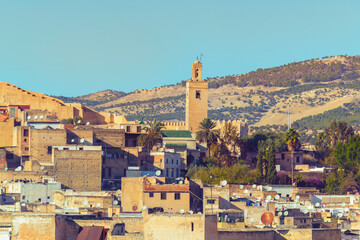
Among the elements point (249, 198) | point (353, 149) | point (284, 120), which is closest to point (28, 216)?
point (249, 198)

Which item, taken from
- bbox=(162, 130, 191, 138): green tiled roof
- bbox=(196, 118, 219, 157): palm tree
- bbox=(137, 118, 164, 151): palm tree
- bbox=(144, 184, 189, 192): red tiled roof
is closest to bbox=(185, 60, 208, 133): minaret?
bbox=(162, 130, 191, 138): green tiled roof

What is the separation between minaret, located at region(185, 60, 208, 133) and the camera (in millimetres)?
97688

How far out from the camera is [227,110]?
19900cm

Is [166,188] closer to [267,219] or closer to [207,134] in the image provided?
[267,219]

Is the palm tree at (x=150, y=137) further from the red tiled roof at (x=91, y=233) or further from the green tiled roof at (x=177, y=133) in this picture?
the red tiled roof at (x=91, y=233)

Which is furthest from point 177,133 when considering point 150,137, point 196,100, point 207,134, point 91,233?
point 91,233

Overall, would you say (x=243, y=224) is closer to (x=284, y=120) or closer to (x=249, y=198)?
(x=249, y=198)

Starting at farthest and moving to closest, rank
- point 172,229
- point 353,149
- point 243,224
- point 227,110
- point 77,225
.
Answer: point 227,110, point 353,149, point 243,224, point 77,225, point 172,229

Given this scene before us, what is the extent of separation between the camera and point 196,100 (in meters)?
99.4

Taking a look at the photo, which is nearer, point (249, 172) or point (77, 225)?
point (77, 225)

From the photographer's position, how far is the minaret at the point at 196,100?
9769cm

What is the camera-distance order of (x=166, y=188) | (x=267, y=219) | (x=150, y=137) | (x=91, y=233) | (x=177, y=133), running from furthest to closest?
(x=177, y=133) → (x=150, y=137) → (x=166, y=188) → (x=267, y=219) → (x=91, y=233)

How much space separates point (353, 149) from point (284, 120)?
93.6 m

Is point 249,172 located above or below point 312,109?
below
